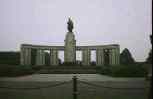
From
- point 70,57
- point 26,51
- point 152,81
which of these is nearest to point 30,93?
point 152,81

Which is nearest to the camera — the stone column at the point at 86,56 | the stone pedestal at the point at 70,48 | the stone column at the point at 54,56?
the stone pedestal at the point at 70,48

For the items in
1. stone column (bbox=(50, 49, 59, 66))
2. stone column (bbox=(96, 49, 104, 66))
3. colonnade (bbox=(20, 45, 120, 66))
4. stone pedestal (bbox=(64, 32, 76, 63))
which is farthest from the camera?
stone column (bbox=(96, 49, 104, 66))

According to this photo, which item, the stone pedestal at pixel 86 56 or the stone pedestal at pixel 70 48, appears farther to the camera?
the stone pedestal at pixel 86 56

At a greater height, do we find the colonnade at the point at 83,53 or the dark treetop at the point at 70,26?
the dark treetop at the point at 70,26

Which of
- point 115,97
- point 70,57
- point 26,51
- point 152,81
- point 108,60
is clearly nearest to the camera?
point 152,81

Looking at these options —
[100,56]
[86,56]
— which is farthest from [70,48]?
[100,56]

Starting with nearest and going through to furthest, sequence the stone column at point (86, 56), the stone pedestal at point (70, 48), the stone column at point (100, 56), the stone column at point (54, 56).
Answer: the stone pedestal at point (70, 48) < the stone column at point (54, 56) < the stone column at point (86, 56) < the stone column at point (100, 56)

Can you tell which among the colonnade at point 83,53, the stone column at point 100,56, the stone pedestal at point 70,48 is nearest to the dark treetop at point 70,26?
the stone pedestal at point 70,48

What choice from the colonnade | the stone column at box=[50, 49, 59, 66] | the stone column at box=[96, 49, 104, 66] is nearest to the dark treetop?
the colonnade

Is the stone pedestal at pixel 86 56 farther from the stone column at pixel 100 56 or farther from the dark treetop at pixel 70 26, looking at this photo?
the dark treetop at pixel 70 26

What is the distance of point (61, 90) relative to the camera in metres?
12.1

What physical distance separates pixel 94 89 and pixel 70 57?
2555 cm

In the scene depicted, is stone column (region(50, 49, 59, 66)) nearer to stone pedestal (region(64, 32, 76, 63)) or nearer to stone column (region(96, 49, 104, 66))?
stone column (region(96, 49, 104, 66))

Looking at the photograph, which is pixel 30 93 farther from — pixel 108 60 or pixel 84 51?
pixel 108 60
